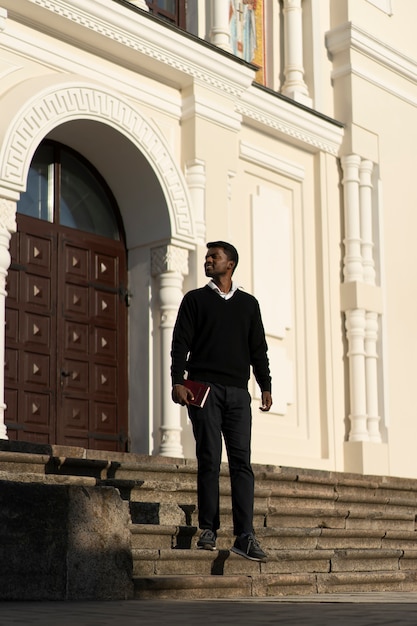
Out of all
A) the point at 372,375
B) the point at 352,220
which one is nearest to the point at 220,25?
the point at 352,220

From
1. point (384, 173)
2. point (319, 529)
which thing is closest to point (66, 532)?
point (319, 529)

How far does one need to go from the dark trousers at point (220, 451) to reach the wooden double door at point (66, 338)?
14.7ft

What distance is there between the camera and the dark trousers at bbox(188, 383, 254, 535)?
6.60m

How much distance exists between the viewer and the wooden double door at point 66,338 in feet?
36.5

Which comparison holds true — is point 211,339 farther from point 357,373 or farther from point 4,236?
point 357,373

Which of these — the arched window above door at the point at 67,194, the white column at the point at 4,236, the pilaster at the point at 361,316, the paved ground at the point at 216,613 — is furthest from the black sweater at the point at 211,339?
the pilaster at the point at 361,316

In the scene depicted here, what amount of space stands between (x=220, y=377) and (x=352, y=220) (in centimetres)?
794

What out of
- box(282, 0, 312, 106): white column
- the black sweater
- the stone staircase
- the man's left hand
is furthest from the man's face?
box(282, 0, 312, 106): white column

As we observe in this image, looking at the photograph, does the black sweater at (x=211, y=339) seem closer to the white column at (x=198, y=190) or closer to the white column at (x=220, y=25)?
the white column at (x=198, y=190)

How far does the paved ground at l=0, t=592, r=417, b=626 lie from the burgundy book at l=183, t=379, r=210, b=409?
1.27 m

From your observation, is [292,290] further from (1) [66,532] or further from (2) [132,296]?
(1) [66,532]

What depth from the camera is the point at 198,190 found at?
40.3ft

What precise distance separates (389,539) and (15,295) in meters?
4.27

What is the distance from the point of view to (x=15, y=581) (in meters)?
5.65
